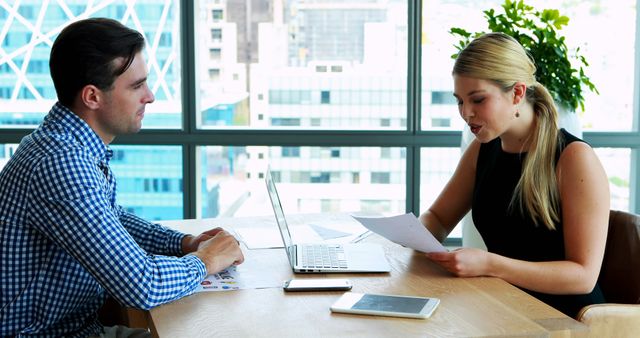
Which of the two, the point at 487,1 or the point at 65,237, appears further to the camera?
the point at 487,1

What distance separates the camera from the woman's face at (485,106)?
2.35 meters

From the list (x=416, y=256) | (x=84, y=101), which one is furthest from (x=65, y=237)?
(x=416, y=256)

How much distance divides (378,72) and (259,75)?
64 centimetres

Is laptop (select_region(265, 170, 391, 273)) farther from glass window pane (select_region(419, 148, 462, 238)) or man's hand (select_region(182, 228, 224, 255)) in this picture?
glass window pane (select_region(419, 148, 462, 238))

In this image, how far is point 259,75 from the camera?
4637 mm

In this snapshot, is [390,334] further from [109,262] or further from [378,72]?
[378,72]

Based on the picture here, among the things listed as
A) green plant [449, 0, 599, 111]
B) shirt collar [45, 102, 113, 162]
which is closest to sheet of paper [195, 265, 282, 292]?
shirt collar [45, 102, 113, 162]

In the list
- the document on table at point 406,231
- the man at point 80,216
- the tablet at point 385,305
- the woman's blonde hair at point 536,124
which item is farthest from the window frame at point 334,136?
the tablet at point 385,305

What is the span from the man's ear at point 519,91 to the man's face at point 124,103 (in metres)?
1.01

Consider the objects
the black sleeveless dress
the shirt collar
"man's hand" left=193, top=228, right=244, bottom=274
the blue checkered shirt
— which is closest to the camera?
the blue checkered shirt

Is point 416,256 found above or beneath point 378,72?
beneath

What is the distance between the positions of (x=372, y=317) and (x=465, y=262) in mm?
410

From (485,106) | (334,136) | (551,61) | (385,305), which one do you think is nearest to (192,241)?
(385,305)

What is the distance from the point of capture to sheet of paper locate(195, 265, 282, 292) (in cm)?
201
